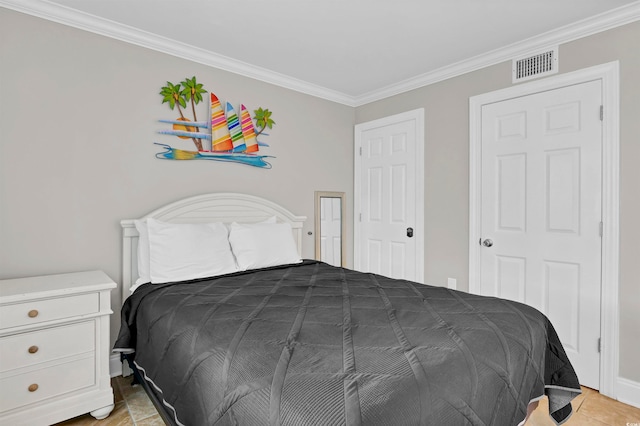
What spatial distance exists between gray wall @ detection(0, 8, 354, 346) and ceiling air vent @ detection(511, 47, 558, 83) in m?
2.39

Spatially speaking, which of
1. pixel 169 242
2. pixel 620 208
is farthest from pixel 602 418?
pixel 169 242

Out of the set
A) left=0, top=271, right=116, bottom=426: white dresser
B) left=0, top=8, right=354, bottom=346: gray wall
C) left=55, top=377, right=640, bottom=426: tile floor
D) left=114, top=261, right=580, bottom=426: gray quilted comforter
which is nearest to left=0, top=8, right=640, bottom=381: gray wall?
left=0, top=8, right=354, bottom=346: gray wall

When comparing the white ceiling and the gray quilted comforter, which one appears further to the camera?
the white ceiling

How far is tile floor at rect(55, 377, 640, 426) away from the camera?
1.98 metres

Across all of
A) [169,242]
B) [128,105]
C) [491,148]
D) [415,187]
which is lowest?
[169,242]

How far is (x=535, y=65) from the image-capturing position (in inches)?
105

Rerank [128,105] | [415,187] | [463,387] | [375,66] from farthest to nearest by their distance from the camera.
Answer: [415,187], [375,66], [128,105], [463,387]

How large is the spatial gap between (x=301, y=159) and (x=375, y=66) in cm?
115

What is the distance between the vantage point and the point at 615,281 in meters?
2.29

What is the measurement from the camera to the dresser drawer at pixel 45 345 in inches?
67.6

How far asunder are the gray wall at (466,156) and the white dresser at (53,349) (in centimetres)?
272

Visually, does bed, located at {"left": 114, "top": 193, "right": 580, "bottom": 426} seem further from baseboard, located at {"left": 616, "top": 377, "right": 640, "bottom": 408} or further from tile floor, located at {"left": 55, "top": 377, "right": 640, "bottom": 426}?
baseboard, located at {"left": 616, "top": 377, "right": 640, "bottom": 408}

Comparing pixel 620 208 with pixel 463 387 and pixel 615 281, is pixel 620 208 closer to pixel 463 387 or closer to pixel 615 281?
pixel 615 281

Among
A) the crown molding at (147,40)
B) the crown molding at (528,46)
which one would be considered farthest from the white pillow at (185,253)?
the crown molding at (528,46)
